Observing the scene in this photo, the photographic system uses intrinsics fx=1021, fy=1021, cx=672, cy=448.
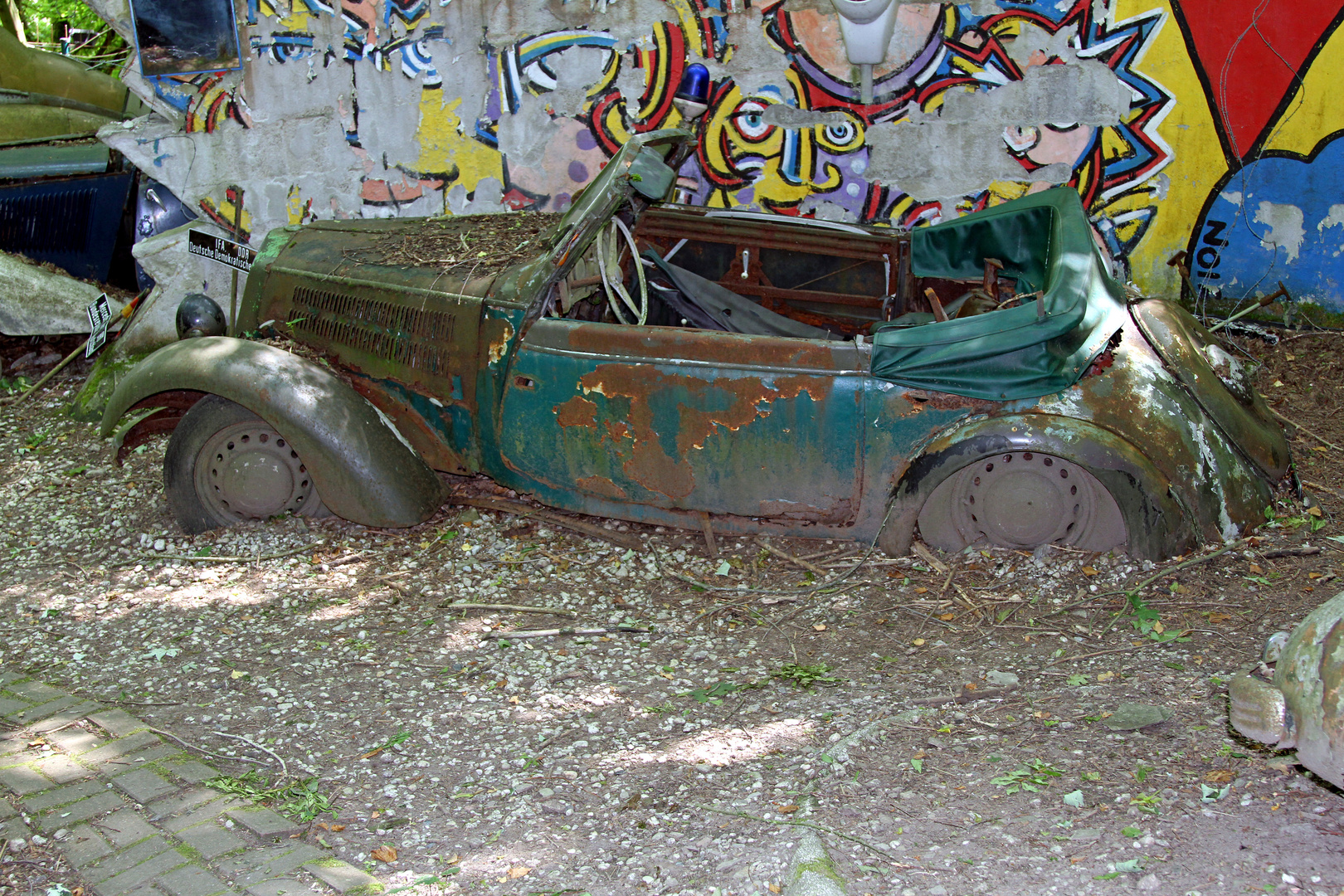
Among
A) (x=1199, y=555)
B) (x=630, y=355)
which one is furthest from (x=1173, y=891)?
(x=630, y=355)

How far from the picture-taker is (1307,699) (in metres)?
1.93

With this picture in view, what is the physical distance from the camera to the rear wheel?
A: 369cm

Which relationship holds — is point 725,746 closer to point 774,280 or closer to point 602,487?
point 602,487

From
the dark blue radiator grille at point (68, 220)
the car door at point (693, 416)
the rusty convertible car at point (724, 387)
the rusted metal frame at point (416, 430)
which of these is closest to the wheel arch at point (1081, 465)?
the rusty convertible car at point (724, 387)

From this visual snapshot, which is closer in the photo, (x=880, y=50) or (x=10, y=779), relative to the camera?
(x=10, y=779)

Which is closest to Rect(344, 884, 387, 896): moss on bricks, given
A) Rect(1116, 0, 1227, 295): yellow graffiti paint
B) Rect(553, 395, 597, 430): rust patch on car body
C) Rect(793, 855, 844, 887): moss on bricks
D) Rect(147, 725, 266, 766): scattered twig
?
Rect(147, 725, 266, 766): scattered twig

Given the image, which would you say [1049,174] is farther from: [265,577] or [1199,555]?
[265,577]

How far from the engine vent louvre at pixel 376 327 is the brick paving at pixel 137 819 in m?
1.75

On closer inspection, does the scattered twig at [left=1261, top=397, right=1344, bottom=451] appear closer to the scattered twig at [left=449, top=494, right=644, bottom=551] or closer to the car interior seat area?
the car interior seat area

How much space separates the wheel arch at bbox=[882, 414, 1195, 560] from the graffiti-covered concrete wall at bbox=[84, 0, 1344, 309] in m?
3.40

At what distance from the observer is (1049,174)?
21.1 feet

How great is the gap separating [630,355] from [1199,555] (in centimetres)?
215

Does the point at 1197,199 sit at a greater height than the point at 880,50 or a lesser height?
lesser

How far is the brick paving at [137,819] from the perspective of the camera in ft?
7.89
